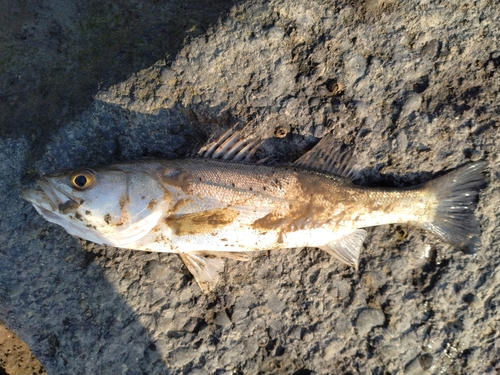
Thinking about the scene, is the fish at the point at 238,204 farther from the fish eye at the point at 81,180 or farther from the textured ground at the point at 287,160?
the textured ground at the point at 287,160

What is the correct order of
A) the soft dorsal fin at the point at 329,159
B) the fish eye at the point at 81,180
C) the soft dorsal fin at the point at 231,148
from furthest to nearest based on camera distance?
the soft dorsal fin at the point at 329,159, the soft dorsal fin at the point at 231,148, the fish eye at the point at 81,180

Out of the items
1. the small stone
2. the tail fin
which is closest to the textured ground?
the small stone

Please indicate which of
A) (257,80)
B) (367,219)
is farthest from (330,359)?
(257,80)

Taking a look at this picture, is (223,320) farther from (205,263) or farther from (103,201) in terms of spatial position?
→ (103,201)

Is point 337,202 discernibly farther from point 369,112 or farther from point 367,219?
point 369,112

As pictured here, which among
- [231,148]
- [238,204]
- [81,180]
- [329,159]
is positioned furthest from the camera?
[329,159]

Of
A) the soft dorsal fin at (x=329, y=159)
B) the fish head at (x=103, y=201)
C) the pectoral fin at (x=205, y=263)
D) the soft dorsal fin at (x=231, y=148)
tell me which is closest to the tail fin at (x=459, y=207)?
the soft dorsal fin at (x=329, y=159)

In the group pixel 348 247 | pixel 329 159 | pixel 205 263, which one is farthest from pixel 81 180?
pixel 348 247

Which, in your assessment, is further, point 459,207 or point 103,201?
point 459,207
